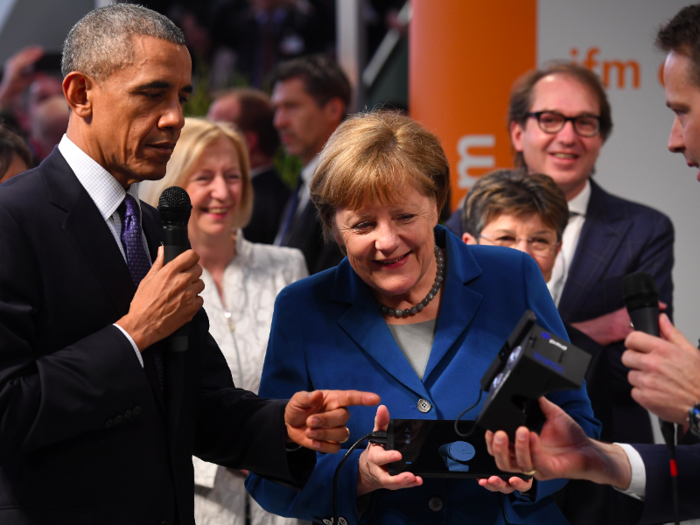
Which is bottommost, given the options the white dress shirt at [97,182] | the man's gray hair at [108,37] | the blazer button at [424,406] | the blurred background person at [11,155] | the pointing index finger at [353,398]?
the blazer button at [424,406]

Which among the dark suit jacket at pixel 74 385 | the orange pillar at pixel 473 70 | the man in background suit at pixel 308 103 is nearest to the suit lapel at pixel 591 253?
the orange pillar at pixel 473 70

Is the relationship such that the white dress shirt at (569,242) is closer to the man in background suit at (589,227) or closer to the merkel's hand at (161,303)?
the man in background suit at (589,227)

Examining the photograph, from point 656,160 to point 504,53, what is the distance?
38.1 inches

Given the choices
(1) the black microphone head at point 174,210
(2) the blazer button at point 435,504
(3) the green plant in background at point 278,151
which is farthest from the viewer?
(3) the green plant in background at point 278,151

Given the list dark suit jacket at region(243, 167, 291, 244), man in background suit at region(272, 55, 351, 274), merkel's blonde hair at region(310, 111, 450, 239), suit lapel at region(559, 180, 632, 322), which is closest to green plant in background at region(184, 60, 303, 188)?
dark suit jacket at region(243, 167, 291, 244)

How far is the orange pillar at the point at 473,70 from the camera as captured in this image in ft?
13.5

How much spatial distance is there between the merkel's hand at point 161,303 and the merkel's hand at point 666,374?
3.03ft

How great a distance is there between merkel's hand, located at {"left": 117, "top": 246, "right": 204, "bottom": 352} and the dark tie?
122 mm

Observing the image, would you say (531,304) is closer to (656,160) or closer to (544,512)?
(544,512)

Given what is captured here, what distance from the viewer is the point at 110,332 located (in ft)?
5.23

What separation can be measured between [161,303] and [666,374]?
3.39 ft

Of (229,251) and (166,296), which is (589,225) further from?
(166,296)

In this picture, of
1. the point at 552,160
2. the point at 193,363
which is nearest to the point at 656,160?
the point at 552,160

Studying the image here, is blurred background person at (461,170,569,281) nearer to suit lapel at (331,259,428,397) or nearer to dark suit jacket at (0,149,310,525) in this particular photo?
suit lapel at (331,259,428,397)
